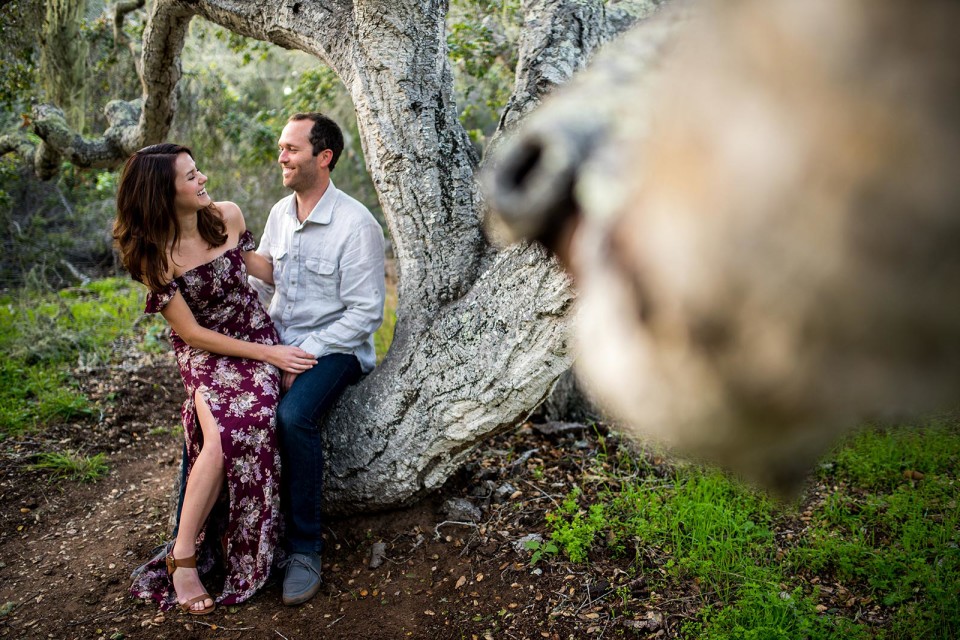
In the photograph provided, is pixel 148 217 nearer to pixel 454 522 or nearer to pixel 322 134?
pixel 322 134

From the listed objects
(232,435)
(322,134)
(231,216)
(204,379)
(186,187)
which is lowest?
(232,435)

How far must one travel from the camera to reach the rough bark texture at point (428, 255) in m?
2.75

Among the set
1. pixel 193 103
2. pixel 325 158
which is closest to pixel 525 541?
pixel 325 158

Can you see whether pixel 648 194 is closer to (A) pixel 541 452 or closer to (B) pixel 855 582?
(B) pixel 855 582

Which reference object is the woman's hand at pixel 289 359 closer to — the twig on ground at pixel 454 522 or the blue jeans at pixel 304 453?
the blue jeans at pixel 304 453

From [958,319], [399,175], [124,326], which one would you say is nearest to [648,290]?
[958,319]

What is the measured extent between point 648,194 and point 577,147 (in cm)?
9

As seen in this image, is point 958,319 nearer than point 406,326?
Yes

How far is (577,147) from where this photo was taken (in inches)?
22.5

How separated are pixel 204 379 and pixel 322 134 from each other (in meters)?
1.27

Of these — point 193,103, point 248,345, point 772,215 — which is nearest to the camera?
point 772,215

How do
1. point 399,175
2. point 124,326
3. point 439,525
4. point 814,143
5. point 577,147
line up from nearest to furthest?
point 814,143
point 577,147
point 399,175
point 439,525
point 124,326

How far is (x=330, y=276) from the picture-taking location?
3203 millimetres

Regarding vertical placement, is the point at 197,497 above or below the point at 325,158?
below
